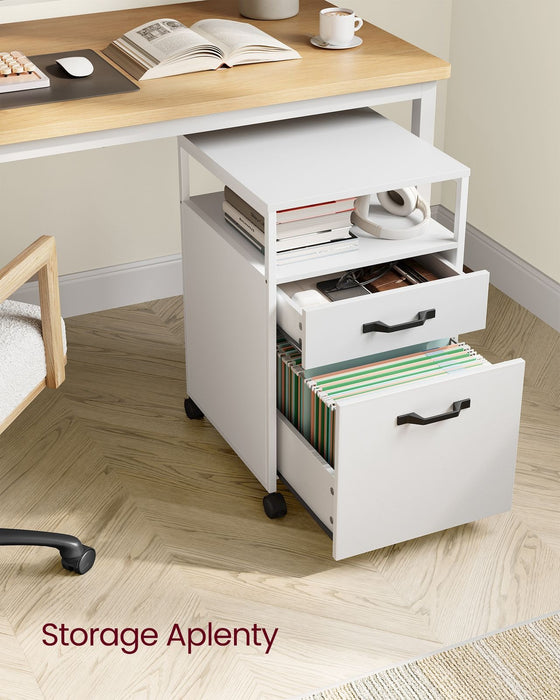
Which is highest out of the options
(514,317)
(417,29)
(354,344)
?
(417,29)

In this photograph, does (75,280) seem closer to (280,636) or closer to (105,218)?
(105,218)

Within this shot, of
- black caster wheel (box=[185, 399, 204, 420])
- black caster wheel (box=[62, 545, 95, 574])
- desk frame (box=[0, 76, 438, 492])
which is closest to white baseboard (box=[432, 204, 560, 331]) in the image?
desk frame (box=[0, 76, 438, 492])

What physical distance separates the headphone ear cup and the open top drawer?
0.15 meters

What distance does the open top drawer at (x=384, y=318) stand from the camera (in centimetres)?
181

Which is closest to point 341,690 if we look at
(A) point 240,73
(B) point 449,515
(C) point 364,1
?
(B) point 449,515

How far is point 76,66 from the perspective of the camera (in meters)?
1.98

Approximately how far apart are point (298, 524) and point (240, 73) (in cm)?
88

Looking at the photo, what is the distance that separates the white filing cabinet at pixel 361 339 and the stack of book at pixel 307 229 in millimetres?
21

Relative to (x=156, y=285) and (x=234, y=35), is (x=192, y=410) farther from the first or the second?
(x=234, y=35)

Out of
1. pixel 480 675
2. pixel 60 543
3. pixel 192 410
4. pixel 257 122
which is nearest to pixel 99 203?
pixel 192 410

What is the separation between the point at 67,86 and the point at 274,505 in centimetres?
89

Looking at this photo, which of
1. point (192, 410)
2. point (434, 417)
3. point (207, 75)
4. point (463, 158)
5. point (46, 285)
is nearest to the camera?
point (46, 285)

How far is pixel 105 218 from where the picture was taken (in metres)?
2.75

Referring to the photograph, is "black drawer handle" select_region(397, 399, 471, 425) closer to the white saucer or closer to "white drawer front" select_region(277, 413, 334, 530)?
"white drawer front" select_region(277, 413, 334, 530)
